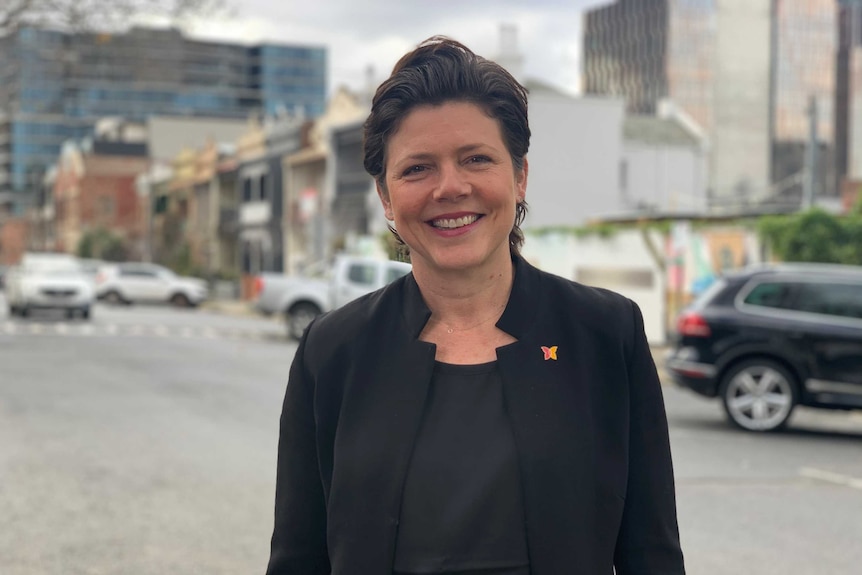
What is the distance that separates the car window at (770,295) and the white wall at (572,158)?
2975 cm

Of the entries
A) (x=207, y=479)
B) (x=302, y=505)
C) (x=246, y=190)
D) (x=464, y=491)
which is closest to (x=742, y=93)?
(x=246, y=190)

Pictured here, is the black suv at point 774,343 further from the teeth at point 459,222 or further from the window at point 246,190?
the window at point 246,190

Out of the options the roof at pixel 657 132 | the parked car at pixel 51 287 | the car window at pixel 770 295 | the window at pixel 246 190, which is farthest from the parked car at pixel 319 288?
the window at pixel 246 190

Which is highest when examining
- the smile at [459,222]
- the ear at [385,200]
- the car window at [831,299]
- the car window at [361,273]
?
the ear at [385,200]

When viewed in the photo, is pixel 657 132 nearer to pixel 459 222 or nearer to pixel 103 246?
pixel 103 246

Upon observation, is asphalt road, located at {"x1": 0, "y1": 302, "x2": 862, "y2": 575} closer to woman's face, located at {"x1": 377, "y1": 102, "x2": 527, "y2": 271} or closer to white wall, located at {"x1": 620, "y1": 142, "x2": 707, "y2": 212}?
woman's face, located at {"x1": 377, "y1": 102, "x2": 527, "y2": 271}

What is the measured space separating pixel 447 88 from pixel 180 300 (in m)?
45.9

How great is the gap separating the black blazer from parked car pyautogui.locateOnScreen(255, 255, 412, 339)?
62.9 feet

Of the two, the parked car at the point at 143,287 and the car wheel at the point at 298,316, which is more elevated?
the car wheel at the point at 298,316

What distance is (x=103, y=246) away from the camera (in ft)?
261

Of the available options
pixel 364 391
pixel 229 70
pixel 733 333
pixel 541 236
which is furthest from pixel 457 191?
pixel 229 70

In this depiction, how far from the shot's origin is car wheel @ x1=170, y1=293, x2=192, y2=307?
153 ft

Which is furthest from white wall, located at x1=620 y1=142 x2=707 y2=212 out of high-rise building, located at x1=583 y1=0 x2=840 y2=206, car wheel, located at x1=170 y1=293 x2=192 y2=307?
high-rise building, located at x1=583 y1=0 x2=840 y2=206

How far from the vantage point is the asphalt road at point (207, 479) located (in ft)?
22.4
